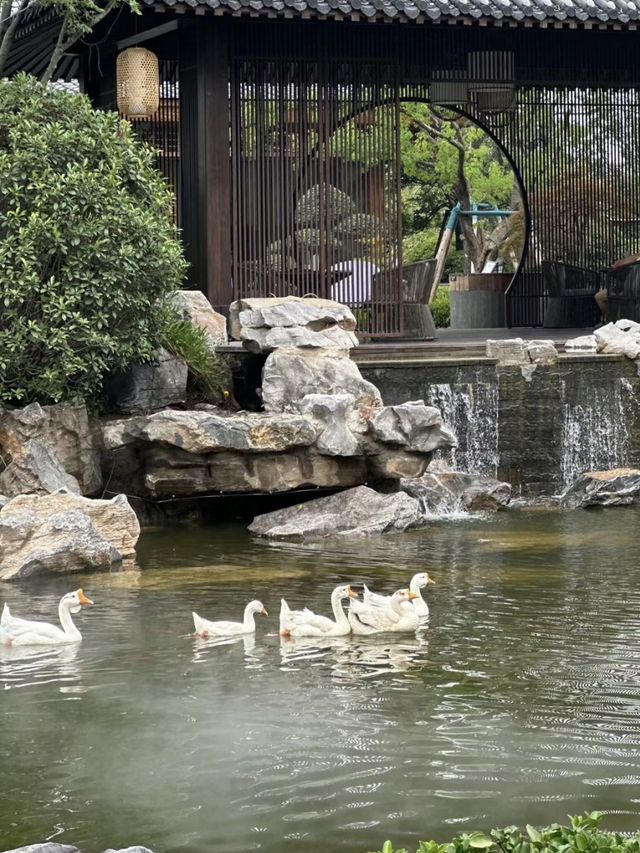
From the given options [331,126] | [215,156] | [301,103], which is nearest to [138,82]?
[215,156]

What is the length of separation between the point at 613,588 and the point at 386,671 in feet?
9.64

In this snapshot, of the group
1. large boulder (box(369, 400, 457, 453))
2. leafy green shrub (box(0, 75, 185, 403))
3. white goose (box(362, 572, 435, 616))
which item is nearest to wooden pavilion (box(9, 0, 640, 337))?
leafy green shrub (box(0, 75, 185, 403))

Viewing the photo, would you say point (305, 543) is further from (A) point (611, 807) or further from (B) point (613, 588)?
(A) point (611, 807)

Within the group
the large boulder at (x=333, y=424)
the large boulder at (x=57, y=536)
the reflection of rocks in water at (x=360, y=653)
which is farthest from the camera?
the large boulder at (x=333, y=424)

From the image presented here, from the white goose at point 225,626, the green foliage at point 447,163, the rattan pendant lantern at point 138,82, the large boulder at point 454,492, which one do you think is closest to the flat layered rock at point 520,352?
the large boulder at point 454,492

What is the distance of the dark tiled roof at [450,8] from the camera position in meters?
15.8

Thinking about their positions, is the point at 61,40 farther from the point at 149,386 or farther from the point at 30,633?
the point at 30,633

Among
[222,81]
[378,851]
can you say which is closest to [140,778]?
[378,851]

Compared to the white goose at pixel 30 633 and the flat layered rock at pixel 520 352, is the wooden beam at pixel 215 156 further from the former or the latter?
the white goose at pixel 30 633

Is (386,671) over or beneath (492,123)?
beneath

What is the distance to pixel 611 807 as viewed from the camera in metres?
6.42

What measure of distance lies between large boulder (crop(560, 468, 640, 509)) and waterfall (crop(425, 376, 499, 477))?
1136 mm

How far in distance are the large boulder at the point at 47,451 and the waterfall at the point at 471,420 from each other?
13.4 ft

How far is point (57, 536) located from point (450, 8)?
8107 mm
